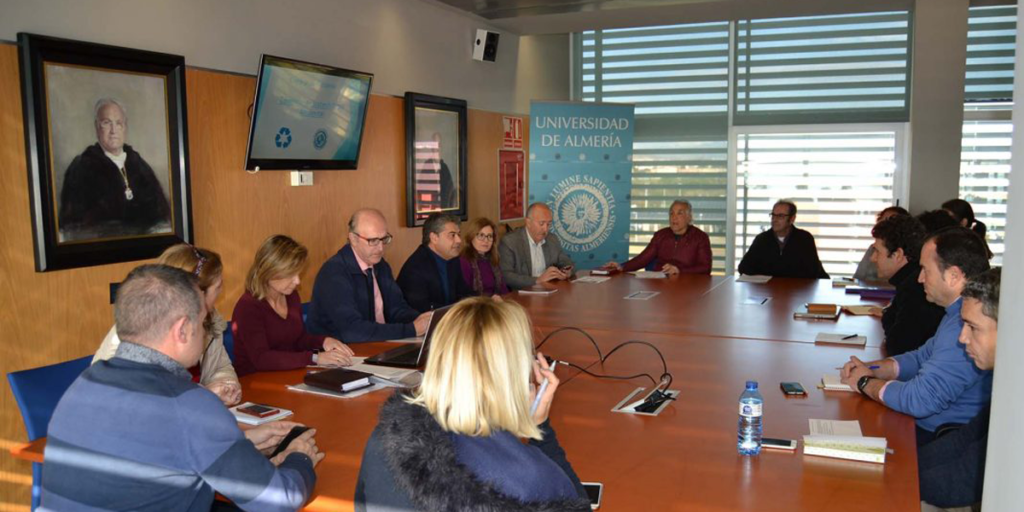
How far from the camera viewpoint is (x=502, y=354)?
68.1 inches

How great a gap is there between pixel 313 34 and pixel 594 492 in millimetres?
4491

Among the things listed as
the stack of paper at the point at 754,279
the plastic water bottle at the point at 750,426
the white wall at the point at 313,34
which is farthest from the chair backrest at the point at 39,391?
the stack of paper at the point at 754,279

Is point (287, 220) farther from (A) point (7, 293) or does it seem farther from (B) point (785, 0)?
(B) point (785, 0)

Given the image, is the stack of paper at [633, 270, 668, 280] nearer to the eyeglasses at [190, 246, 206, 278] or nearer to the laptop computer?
the laptop computer

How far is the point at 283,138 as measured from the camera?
529cm

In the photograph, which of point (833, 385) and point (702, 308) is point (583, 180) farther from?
point (833, 385)

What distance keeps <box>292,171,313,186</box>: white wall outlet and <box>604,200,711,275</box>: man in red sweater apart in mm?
2851

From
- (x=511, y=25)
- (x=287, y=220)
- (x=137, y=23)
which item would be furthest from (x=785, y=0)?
(x=137, y=23)

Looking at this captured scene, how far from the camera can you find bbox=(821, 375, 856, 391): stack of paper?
312 cm

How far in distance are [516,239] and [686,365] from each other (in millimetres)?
3274

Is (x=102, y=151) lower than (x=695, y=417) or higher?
higher

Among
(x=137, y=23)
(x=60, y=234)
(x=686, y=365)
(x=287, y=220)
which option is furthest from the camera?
(x=287, y=220)

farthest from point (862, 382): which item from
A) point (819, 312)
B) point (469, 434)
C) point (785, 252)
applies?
point (785, 252)

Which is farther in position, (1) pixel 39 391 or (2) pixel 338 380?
(2) pixel 338 380
